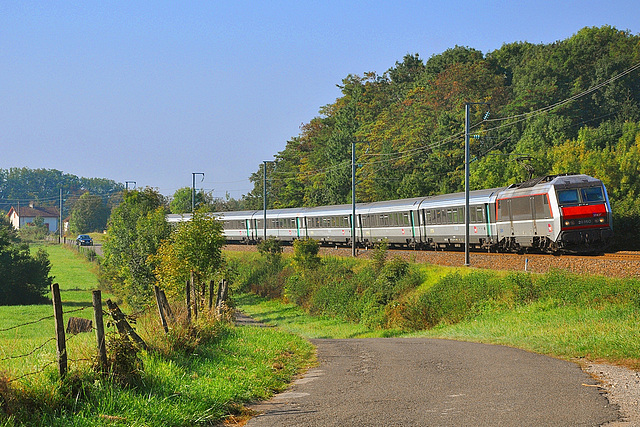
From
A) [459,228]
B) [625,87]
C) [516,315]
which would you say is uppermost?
[625,87]

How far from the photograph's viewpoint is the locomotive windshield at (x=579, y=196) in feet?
95.9

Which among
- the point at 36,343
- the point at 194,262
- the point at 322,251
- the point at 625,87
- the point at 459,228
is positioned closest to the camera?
the point at 36,343

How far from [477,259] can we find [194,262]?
45.2 ft

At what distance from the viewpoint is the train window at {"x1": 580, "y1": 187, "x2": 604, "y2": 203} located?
2947cm

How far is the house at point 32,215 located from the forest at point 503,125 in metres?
103

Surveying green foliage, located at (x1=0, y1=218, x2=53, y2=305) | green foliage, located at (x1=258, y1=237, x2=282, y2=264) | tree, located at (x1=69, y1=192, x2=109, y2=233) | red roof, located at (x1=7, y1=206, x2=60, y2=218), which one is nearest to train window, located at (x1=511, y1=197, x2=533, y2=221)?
green foliage, located at (x1=258, y1=237, x2=282, y2=264)

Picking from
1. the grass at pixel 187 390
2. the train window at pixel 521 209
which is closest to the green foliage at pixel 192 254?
the train window at pixel 521 209

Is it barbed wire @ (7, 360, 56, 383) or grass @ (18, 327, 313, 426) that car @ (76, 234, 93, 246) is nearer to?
grass @ (18, 327, 313, 426)

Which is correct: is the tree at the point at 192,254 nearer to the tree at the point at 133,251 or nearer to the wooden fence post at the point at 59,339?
the tree at the point at 133,251

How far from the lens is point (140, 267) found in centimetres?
4919

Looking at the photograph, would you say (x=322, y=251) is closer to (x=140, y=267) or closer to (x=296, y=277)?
(x=296, y=277)

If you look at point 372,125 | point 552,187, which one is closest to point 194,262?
point 552,187

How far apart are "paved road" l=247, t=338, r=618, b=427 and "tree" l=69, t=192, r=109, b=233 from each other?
14065 cm

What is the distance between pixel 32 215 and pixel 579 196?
170 m
